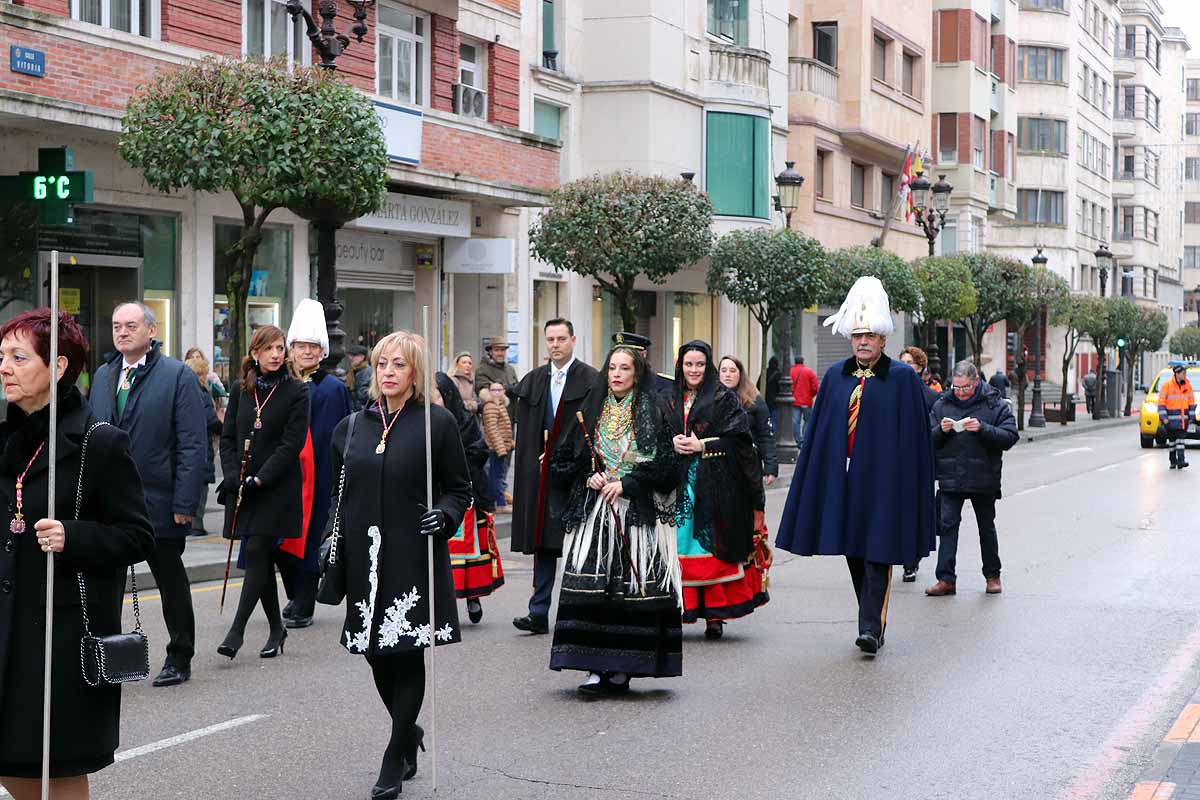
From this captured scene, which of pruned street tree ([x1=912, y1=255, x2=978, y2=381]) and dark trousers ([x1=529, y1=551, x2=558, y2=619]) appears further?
pruned street tree ([x1=912, y1=255, x2=978, y2=381])

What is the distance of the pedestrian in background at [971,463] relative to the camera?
11930 millimetres

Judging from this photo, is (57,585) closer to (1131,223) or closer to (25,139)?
(25,139)

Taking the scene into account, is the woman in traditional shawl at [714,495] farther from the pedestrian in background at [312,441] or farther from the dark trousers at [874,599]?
the pedestrian in background at [312,441]

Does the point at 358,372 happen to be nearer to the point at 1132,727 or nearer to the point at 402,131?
the point at 402,131

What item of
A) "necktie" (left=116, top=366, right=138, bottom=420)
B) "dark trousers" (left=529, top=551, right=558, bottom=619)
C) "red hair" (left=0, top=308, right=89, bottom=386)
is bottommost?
"dark trousers" (left=529, top=551, right=558, bottom=619)

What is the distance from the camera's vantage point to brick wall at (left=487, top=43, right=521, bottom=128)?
2703 centimetres

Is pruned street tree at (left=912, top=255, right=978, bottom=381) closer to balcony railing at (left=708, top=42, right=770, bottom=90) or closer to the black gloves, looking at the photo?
balcony railing at (left=708, top=42, right=770, bottom=90)

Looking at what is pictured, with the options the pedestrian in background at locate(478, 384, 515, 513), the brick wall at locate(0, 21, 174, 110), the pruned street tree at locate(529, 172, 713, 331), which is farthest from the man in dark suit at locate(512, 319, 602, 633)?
the pruned street tree at locate(529, 172, 713, 331)

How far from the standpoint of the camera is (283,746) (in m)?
6.93

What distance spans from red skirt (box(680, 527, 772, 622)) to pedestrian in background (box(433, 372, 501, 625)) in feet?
4.16

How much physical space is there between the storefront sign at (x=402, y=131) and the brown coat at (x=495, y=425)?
6.49 meters

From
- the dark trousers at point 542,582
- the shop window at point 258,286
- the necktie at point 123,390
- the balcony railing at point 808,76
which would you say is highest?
the balcony railing at point 808,76

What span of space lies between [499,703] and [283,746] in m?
1.29

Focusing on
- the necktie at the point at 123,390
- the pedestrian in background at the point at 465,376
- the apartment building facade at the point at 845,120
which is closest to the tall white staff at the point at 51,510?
the necktie at the point at 123,390
